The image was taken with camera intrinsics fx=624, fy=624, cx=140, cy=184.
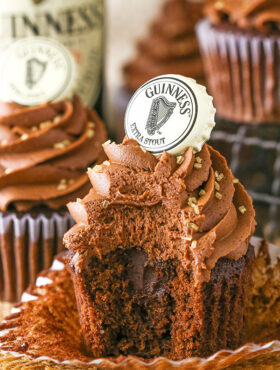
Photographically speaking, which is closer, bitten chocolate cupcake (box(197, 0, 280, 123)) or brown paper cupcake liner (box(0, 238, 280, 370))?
brown paper cupcake liner (box(0, 238, 280, 370))

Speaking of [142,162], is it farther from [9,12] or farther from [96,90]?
[96,90]

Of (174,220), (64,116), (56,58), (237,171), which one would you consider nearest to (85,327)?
(174,220)

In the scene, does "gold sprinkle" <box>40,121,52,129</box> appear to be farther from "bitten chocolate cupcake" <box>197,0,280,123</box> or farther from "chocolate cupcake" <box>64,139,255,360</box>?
"bitten chocolate cupcake" <box>197,0,280,123</box>

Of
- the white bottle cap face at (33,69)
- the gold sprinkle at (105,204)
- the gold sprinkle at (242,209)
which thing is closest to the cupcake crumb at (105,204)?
the gold sprinkle at (105,204)

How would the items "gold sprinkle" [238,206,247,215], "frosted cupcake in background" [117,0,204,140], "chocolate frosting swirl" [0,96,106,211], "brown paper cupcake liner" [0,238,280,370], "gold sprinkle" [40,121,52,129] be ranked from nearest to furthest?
"brown paper cupcake liner" [0,238,280,370], "gold sprinkle" [238,206,247,215], "chocolate frosting swirl" [0,96,106,211], "gold sprinkle" [40,121,52,129], "frosted cupcake in background" [117,0,204,140]

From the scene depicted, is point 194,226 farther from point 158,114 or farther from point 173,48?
point 173,48

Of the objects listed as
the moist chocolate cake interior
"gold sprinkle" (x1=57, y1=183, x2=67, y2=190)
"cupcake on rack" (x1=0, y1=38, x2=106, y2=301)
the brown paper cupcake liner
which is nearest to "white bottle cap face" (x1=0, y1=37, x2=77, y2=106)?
"cupcake on rack" (x1=0, y1=38, x2=106, y2=301)
